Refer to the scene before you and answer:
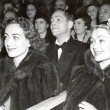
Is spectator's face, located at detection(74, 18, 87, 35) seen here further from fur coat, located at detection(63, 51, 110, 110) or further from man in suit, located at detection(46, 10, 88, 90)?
fur coat, located at detection(63, 51, 110, 110)

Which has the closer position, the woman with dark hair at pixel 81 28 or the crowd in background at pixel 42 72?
the crowd in background at pixel 42 72

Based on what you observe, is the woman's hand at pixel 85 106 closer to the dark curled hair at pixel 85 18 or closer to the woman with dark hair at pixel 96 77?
the woman with dark hair at pixel 96 77

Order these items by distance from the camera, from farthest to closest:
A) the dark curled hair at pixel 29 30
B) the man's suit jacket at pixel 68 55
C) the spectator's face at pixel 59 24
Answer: the spectator's face at pixel 59 24 < the man's suit jacket at pixel 68 55 < the dark curled hair at pixel 29 30

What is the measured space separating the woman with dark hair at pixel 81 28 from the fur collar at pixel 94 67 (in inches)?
119

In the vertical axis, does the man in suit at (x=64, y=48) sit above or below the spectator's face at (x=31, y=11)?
below

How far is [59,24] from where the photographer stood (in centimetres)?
514

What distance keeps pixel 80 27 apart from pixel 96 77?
3282 millimetres

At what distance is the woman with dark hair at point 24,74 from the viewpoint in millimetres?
3572

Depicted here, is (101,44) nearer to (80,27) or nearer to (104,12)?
(80,27)

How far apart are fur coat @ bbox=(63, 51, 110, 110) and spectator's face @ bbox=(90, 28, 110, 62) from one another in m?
0.10

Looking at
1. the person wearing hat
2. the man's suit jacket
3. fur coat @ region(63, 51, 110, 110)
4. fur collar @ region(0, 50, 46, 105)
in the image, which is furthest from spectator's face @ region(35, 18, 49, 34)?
fur coat @ region(63, 51, 110, 110)

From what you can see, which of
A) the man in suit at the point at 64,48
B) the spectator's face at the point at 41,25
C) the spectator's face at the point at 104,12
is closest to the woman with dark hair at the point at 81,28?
the spectator's face at the point at 104,12

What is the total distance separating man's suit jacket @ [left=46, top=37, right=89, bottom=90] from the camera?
4645 mm

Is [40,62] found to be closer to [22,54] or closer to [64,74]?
[22,54]
